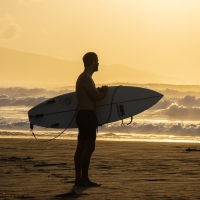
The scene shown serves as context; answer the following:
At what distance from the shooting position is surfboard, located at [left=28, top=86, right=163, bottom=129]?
345 inches

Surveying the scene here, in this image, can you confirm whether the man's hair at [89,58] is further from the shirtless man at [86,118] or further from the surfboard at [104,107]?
the surfboard at [104,107]

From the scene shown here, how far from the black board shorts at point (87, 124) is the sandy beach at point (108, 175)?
564 millimetres

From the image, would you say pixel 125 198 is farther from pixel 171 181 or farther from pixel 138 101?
pixel 138 101

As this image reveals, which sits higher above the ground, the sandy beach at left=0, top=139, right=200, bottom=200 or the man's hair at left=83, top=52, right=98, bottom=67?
the man's hair at left=83, top=52, right=98, bottom=67

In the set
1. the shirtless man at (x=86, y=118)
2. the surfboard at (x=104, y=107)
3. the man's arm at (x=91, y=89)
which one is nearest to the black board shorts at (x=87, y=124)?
the shirtless man at (x=86, y=118)

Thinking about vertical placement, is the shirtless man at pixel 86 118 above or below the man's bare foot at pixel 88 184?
above

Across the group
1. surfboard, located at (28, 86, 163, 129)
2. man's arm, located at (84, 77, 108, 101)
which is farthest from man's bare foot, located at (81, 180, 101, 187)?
surfboard, located at (28, 86, 163, 129)

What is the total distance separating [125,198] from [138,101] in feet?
10.1

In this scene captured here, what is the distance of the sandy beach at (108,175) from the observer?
6.80 metres

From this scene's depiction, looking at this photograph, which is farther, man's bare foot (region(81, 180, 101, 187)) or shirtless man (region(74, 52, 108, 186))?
shirtless man (region(74, 52, 108, 186))

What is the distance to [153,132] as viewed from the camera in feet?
72.7

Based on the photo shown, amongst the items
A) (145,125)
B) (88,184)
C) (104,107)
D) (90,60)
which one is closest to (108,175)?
(104,107)

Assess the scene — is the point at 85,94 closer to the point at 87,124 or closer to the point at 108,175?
the point at 87,124

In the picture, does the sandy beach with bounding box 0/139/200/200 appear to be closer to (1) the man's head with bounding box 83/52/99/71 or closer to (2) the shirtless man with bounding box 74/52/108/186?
(2) the shirtless man with bounding box 74/52/108/186
